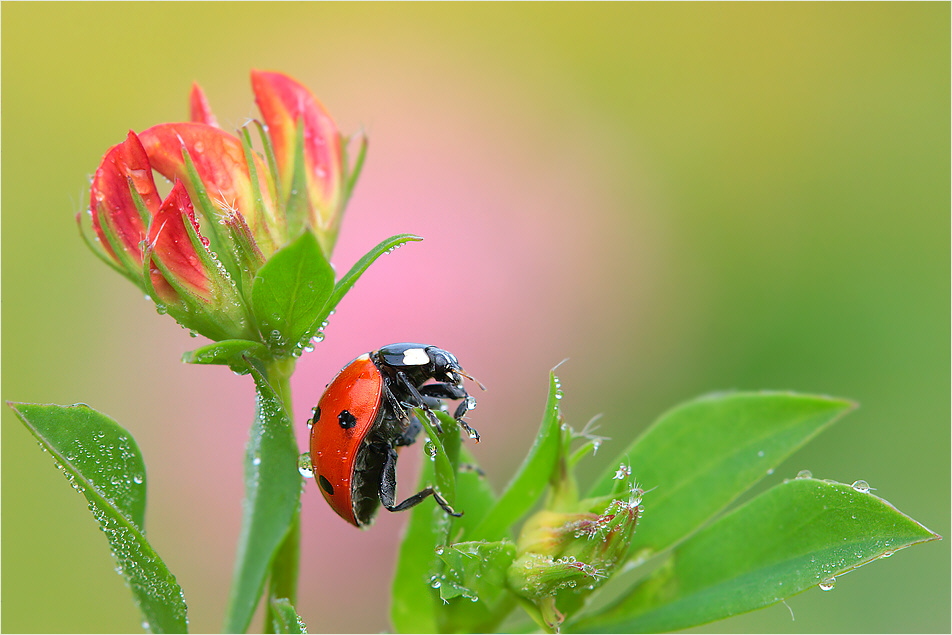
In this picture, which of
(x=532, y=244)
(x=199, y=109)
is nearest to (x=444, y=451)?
(x=199, y=109)

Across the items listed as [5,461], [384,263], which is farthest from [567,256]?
[5,461]

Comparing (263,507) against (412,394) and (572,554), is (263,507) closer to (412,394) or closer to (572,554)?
(412,394)

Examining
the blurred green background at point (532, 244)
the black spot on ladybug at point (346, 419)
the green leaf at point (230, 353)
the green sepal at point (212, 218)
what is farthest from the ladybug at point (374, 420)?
the blurred green background at point (532, 244)

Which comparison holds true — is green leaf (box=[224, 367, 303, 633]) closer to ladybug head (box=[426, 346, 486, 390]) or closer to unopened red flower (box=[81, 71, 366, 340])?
unopened red flower (box=[81, 71, 366, 340])

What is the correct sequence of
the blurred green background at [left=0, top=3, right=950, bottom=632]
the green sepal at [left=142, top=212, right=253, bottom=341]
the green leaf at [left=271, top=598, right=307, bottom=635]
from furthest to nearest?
the blurred green background at [left=0, top=3, right=950, bottom=632] → the green sepal at [left=142, top=212, right=253, bottom=341] → the green leaf at [left=271, top=598, right=307, bottom=635]

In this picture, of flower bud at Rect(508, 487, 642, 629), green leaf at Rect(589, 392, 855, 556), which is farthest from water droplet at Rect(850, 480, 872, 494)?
flower bud at Rect(508, 487, 642, 629)

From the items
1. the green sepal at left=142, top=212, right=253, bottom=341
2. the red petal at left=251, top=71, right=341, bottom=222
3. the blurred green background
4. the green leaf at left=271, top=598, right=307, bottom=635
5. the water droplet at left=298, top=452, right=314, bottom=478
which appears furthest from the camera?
the blurred green background

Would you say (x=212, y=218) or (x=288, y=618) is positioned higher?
(x=212, y=218)
